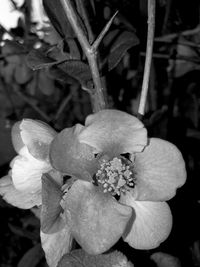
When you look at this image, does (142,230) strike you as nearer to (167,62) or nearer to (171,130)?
(171,130)

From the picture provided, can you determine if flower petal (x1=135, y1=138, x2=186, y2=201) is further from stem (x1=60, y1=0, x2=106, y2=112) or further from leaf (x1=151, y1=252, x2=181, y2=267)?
leaf (x1=151, y1=252, x2=181, y2=267)

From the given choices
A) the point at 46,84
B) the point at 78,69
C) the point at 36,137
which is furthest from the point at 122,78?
the point at 36,137

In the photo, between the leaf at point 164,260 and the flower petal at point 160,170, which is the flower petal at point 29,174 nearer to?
the flower petal at point 160,170

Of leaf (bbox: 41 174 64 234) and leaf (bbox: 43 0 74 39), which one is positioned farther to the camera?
leaf (bbox: 43 0 74 39)

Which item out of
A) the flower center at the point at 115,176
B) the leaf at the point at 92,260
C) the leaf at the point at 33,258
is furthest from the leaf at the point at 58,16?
the leaf at the point at 33,258

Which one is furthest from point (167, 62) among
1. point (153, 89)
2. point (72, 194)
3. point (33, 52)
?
point (72, 194)

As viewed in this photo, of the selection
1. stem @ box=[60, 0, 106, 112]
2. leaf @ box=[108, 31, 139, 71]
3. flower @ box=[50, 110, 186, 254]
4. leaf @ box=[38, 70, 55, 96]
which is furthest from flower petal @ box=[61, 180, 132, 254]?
leaf @ box=[38, 70, 55, 96]
